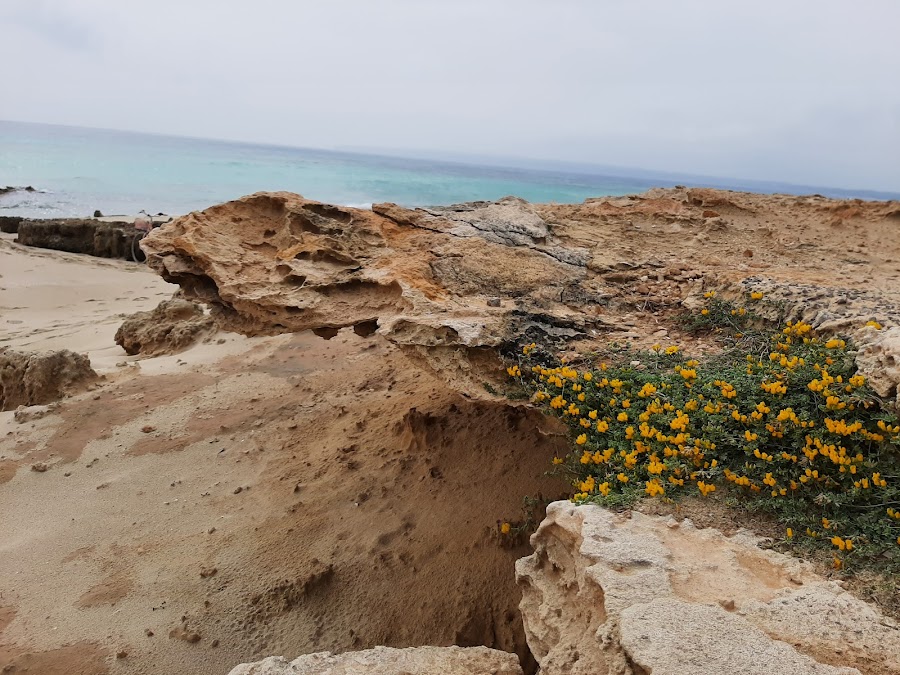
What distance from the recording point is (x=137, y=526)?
439 centimetres

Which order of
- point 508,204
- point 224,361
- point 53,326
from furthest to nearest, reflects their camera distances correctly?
1. point 53,326
2. point 224,361
3. point 508,204

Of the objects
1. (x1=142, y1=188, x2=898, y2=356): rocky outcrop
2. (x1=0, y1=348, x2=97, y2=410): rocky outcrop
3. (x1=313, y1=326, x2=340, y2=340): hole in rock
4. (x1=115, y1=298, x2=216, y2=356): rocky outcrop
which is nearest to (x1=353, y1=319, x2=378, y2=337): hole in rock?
(x1=142, y1=188, x2=898, y2=356): rocky outcrop

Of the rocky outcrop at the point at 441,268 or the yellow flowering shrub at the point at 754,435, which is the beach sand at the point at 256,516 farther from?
the rocky outcrop at the point at 441,268

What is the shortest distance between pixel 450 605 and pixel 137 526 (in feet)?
8.52

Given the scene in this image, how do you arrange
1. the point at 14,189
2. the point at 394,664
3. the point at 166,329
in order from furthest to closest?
the point at 14,189
the point at 166,329
the point at 394,664

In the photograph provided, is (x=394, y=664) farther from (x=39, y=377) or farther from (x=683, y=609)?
(x=39, y=377)

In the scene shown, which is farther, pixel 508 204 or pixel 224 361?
pixel 224 361

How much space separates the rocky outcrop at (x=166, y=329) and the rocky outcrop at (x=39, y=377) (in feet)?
4.52

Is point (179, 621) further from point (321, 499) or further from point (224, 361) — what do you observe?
point (224, 361)

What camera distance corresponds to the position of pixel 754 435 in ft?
8.09

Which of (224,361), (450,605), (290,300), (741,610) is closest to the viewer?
(741,610)

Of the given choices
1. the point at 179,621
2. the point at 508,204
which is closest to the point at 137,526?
the point at 179,621

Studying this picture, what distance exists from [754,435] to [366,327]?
2536 mm

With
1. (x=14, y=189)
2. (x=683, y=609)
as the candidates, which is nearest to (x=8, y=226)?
(x=14, y=189)
